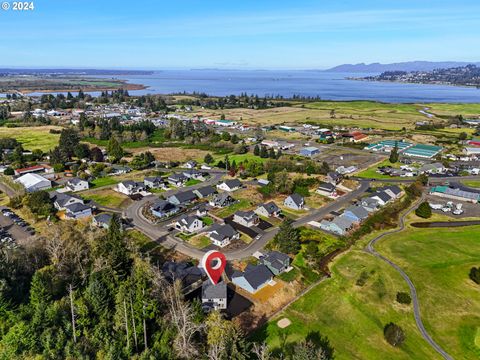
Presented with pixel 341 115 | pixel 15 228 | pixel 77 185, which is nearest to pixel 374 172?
pixel 77 185

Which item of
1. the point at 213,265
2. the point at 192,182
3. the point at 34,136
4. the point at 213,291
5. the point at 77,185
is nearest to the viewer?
the point at 213,291

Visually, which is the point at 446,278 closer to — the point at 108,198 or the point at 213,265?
the point at 213,265

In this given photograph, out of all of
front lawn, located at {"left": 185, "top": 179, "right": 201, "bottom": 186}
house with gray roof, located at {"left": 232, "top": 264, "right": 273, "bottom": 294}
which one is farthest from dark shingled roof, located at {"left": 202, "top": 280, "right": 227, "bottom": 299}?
front lawn, located at {"left": 185, "top": 179, "right": 201, "bottom": 186}

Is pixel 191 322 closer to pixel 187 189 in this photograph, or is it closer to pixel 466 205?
pixel 187 189

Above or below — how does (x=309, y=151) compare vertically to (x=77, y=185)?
above

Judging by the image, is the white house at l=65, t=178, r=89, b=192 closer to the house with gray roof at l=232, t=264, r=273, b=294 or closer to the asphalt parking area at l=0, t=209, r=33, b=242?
the asphalt parking area at l=0, t=209, r=33, b=242

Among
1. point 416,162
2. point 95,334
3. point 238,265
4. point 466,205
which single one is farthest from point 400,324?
point 416,162

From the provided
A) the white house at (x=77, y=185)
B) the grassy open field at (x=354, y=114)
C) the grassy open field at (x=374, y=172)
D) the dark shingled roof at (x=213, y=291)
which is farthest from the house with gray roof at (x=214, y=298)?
the grassy open field at (x=354, y=114)

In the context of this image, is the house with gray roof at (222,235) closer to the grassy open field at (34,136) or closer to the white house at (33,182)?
the white house at (33,182)
